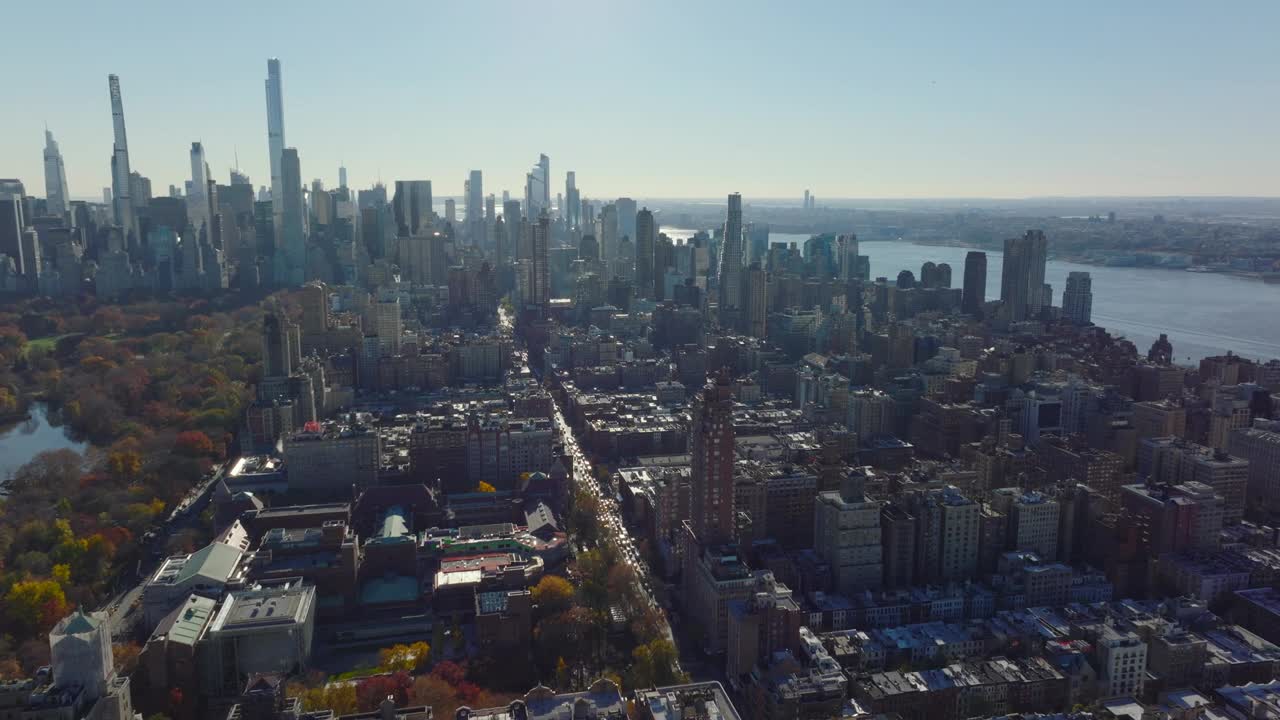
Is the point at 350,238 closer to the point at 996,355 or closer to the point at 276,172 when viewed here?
the point at 276,172

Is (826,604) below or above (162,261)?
below

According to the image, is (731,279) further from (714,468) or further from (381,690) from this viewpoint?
(381,690)

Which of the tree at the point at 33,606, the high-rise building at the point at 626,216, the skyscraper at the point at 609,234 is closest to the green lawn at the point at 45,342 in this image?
the tree at the point at 33,606

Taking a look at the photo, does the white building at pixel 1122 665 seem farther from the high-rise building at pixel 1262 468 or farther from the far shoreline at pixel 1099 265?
the far shoreline at pixel 1099 265

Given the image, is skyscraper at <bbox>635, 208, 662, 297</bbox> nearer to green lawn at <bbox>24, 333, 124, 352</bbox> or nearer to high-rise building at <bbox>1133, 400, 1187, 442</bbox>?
green lawn at <bbox>24, 333, 124, 352</bbox>

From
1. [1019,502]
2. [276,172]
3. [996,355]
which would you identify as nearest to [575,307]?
[996,355]

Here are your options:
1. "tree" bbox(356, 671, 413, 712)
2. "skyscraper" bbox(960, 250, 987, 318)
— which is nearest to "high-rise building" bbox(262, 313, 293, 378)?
"tree" bbox(356, 671, 413, 712)
